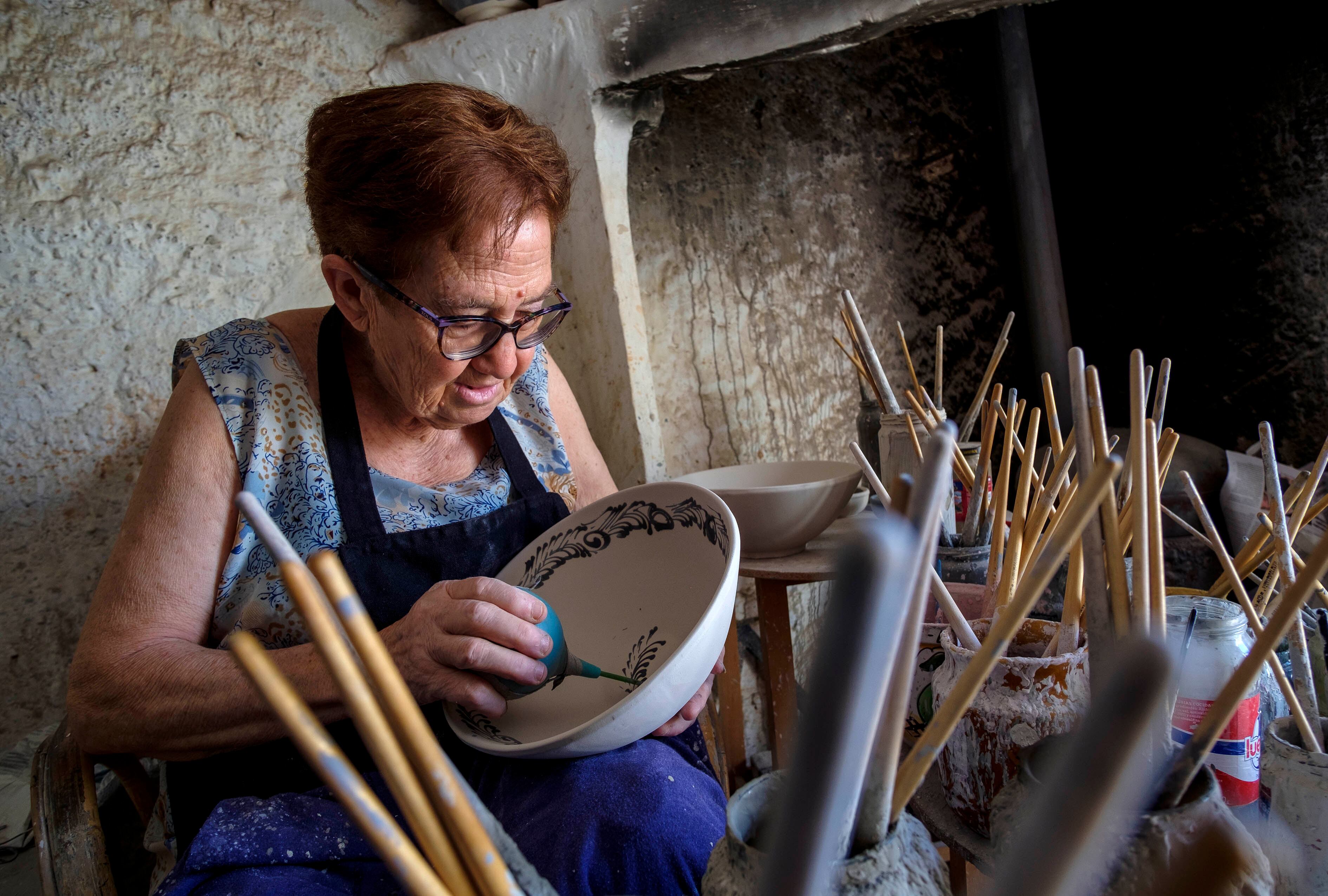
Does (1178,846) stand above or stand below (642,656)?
above

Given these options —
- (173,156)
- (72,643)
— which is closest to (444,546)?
(72,643)

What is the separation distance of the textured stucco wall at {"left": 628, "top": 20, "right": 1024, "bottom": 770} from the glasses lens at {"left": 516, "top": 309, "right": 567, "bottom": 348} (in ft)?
3.03

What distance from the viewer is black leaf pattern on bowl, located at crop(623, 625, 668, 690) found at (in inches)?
36.6

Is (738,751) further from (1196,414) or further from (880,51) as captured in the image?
(880,51)

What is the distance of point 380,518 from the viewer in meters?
1.09

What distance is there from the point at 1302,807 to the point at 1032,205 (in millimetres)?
2006

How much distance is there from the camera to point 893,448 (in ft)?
4.02

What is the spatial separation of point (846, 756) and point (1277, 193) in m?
2.29

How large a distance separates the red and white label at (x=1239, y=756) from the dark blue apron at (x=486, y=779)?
1.44ft

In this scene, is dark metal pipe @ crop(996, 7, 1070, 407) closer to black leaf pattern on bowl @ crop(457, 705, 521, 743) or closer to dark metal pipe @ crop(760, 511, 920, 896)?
black leaf pattern on bowl @ crop(457, 705, 521, 743)

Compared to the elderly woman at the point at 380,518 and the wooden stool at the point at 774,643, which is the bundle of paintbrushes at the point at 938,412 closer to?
the wooden stool at the point at 774,643

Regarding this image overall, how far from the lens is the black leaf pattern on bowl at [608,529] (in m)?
→ 0.98

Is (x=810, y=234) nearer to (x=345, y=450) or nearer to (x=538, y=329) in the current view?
(x=538, y=329)

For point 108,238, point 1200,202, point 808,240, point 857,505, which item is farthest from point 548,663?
point 1200,202
